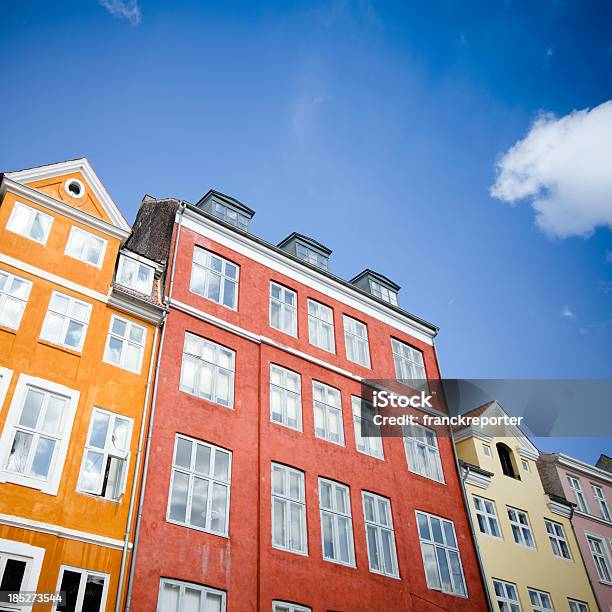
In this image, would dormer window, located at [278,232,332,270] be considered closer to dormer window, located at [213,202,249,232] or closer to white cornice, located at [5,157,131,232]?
dormer window, located at [213,202,249,232]

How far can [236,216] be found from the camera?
1160 inches

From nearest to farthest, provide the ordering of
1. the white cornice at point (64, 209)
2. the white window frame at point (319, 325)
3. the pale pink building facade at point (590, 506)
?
the white cornice at point (64, 209)
the white window frame at point (319, 325)
the pale pink building facade at point (590, 506)

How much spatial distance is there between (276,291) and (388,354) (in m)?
6.50

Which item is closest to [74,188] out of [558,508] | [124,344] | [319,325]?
[124,344]

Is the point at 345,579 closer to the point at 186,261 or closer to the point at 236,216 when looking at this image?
the point at 186,261

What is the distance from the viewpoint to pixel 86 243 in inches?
854

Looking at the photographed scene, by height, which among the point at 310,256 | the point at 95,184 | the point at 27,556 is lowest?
the point at 27,556

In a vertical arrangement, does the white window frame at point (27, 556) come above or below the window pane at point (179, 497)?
below

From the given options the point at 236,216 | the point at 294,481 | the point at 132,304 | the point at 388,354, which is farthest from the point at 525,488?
the point at 132,304

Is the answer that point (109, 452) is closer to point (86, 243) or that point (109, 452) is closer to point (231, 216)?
point (86, 243)

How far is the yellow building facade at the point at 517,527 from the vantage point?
28047 mm

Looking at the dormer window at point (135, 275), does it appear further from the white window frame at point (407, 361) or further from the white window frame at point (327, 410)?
the white window frame at point (407, 361)

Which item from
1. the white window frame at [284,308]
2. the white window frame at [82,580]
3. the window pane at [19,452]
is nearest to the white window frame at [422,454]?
the white window frame at [284,308]

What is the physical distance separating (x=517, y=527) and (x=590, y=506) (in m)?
9.60
